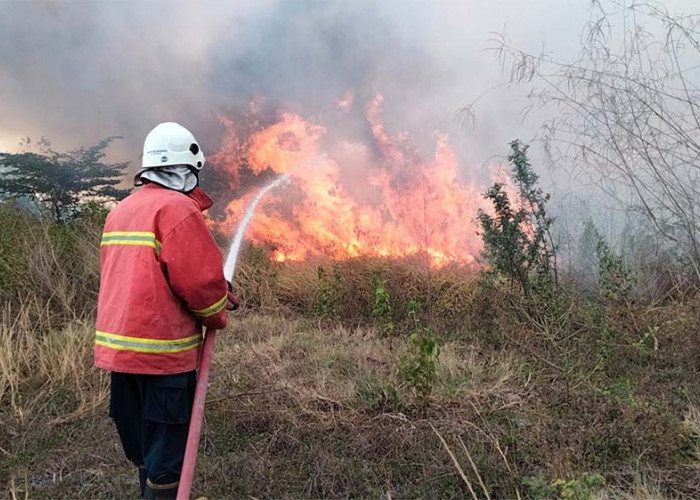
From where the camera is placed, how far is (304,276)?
332 inches

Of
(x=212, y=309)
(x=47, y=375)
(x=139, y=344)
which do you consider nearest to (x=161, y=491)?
(x=139, y=344)

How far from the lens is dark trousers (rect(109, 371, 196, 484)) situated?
2.32m

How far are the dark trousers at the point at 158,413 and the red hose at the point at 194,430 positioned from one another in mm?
85

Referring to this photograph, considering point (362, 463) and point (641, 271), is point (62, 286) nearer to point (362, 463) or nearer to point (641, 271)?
point (362, 463)

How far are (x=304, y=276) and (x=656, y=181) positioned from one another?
5.65 meters

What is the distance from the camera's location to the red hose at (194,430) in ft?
7.30

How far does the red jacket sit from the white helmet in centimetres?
18

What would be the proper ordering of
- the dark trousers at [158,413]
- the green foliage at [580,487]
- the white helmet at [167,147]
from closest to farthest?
the green foliage at [580,487], the dark trousers at [158,413], the white helmet at [167,147]

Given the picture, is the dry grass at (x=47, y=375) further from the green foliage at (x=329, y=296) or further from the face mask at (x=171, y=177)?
the green foliage at (x=329, y=296)

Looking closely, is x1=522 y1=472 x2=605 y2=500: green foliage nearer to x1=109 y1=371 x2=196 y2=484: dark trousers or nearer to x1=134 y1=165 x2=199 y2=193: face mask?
x1=109 y1=371 x2=196 y2=484: dark trousers

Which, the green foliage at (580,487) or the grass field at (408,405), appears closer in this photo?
the green foliage at (580,487)

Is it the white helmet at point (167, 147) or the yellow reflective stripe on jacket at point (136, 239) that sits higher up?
the white helmet at point (167, 147)

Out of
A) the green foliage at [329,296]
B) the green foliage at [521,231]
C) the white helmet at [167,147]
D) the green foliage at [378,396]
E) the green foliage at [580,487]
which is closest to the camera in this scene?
the green foliage at [580,487]

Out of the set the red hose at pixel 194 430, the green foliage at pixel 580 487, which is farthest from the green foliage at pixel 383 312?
the red hose at pixel 194 430
